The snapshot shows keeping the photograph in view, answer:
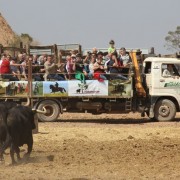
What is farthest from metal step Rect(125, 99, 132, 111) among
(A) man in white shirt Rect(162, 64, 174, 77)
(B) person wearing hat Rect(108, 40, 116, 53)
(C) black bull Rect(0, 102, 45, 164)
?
(C) black bull Rect(0, 102, 45, 164)

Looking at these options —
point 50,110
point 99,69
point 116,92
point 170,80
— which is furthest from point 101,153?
point 170,80

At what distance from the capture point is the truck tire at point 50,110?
862 inches

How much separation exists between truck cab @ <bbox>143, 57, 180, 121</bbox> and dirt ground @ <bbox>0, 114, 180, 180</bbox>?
0.68 metres

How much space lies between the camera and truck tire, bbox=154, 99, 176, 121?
22219 mm

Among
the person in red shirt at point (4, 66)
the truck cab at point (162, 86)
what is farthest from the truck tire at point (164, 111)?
the person in red shirt at point (4, 66)

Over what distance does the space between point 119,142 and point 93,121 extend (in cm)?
711

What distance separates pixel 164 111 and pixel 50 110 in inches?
160

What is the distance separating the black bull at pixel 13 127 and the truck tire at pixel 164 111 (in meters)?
10.2

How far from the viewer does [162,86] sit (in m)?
22.1

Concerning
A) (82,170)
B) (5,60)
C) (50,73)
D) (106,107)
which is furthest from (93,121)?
(82,170)

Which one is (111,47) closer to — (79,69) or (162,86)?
(79,69)

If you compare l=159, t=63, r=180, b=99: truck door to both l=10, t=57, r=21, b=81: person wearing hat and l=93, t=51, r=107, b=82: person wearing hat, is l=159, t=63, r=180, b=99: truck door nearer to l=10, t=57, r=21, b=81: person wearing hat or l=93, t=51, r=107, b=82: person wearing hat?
l=93, t=51, r=107, b=82: person wearing hat

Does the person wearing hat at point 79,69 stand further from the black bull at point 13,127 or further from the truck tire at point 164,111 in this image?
the black bull at point 13,127

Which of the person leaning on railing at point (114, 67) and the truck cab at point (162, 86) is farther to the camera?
the truck cab at point (162, 86)
